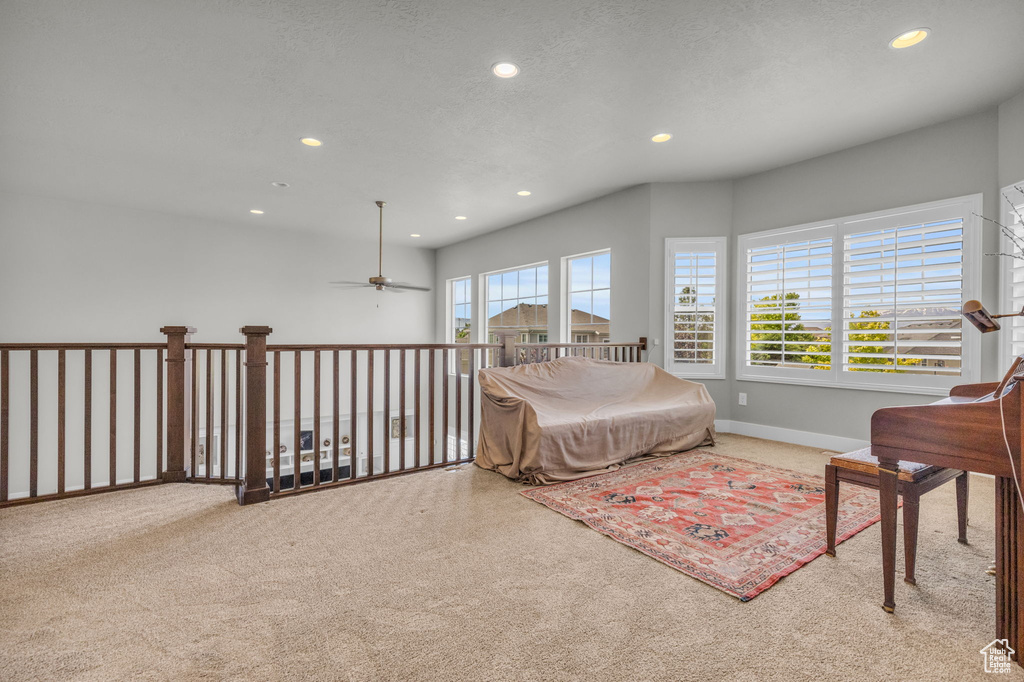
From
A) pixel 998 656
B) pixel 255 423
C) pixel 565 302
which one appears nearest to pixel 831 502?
pixel 998 656

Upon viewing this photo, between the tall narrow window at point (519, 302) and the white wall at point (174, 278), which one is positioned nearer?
the white wall at point (174, 278)

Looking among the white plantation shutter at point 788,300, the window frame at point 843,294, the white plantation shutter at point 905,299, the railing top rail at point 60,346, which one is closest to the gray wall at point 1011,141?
the window frame at point 843,294

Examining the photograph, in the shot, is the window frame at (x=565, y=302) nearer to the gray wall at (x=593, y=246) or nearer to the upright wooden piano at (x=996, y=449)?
the gray wall at (x=593, y=246)

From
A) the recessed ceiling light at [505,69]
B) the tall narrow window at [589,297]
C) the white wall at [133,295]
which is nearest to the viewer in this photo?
the recessed ceiling light at [505,69]

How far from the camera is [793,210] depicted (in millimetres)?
4391

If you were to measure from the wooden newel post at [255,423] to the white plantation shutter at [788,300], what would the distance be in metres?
4.32

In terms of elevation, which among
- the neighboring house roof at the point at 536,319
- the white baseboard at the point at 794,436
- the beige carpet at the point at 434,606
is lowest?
the beige carpet at the point at 434,606

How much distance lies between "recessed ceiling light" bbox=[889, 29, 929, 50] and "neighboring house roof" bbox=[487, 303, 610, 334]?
347 cm

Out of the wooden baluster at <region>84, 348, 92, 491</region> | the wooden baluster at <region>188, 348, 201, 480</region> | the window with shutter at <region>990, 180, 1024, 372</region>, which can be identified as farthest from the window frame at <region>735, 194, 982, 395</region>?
the wooden baluster at <region>84, 348, 92, 491</region>

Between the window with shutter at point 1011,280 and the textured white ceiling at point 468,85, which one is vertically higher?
the textured white ceiling at point 468,85

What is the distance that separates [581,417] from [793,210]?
9.64 feet

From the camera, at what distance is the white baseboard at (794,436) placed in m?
4.07

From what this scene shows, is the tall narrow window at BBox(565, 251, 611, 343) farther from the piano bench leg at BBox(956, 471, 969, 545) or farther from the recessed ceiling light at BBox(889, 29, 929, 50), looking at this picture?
the piano bench leg at BBox(956, 471, 969, 545)

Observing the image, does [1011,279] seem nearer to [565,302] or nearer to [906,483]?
[906,483]
